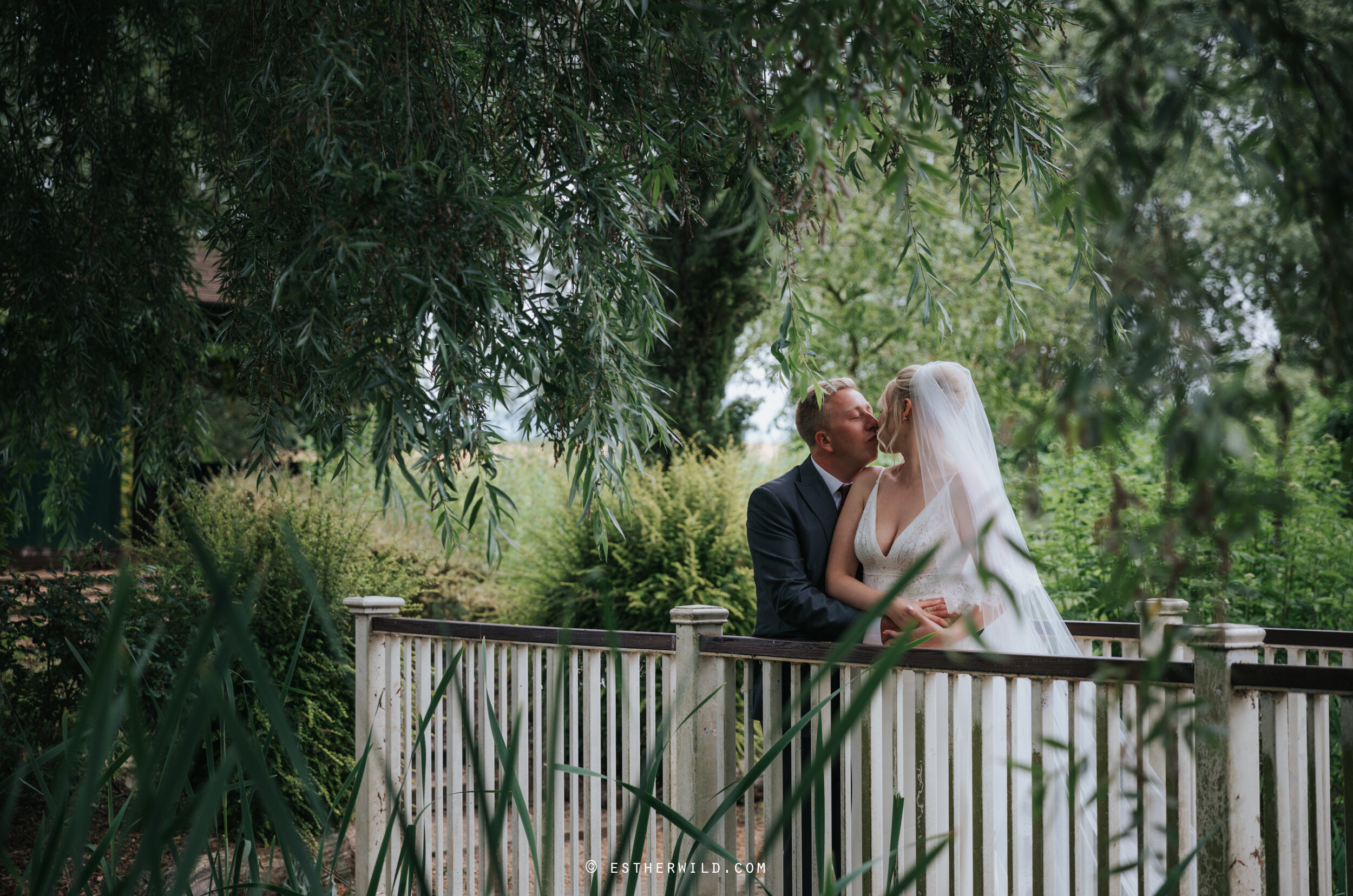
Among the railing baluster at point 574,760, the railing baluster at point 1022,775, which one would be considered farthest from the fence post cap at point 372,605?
the railing baluster at point 1022,775

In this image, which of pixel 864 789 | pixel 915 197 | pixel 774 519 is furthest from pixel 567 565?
pixel 915 197

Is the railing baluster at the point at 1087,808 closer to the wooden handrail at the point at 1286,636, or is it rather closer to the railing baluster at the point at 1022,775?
the railing baluster at the point at 1022,775

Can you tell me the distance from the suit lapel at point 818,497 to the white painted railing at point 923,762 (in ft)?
1.96

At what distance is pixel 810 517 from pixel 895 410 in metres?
0.46

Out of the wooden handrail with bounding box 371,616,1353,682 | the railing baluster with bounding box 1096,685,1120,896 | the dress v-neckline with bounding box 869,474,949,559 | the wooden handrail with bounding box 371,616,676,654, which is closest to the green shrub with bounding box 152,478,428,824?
the wooden handrail with bounding box 371,616,676,654

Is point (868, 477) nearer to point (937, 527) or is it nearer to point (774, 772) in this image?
point (937, 527)

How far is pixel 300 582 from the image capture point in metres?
5.86

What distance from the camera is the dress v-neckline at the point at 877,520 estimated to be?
3.14 metres

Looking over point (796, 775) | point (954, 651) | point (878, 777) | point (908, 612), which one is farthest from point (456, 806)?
point (954, 651)

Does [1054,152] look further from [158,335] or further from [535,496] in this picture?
[535,496]

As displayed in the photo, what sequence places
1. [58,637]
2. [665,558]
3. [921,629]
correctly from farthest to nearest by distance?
1. [665,558]
2. [58,637]
3. [921,629]

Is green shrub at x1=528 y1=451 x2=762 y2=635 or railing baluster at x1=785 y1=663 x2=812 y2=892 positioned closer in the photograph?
railing baluster at x1=785 y1=663 x2=812 y2=892

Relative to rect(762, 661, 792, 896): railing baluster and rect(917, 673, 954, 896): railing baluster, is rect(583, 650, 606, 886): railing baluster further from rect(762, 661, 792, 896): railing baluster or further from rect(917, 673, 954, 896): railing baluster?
rect(917, 673, 954, 896): railing baluster

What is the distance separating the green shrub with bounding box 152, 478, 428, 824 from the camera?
5.57 m
